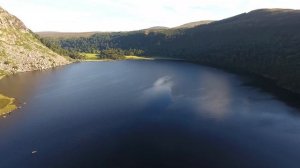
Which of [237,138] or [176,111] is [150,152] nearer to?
[237,138]

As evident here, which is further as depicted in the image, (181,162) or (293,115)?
(293,115)

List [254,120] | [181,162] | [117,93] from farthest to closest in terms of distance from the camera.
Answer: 1. [117,93]
2. [254,120]
3. [181,162]

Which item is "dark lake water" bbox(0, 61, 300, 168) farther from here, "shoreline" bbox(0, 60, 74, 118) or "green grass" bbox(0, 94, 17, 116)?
"green grass" bbox(0, 94, 17, 116)

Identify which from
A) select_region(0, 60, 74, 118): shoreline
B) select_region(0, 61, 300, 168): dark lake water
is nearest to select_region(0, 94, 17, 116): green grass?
select_region(0, 60, 74, 118): shoreline

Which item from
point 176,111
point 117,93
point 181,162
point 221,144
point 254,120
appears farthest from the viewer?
point 117,93

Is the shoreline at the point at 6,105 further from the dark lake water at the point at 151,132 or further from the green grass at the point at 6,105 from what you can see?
the dark lake water at the point at 151,132

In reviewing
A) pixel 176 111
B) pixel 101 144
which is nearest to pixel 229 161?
pixel 101 144

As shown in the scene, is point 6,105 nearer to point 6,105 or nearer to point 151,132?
point 6,105
